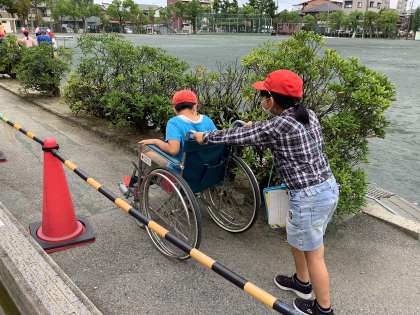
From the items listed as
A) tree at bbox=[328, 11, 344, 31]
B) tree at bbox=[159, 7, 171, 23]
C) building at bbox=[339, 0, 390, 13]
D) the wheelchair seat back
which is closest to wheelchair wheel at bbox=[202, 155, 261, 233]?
the wheelchair seat back

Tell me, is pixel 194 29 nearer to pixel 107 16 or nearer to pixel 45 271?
pixel 107 16

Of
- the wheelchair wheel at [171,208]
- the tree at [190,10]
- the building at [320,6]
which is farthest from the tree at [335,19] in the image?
the wheelchair wheel at [171,208]

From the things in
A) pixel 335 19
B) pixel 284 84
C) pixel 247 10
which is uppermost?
pixel 247 10

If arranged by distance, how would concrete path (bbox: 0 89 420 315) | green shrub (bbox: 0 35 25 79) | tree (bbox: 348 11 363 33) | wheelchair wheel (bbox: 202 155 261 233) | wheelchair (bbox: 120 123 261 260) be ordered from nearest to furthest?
1. concrete path (bbox: 0 89 420 315)
2. wheelchair (bbox: 120 123 261 260)
3. wheelchair wheel (bbox: 202 155 261 233)
4. green shrub (bbox: 0 35 25 79)
5. tree (bbox: 348 11 363 33)

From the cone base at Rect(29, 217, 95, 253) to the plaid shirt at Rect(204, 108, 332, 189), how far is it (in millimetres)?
1749

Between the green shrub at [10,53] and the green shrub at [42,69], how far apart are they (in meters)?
2.83

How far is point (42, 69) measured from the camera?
9.11 meters

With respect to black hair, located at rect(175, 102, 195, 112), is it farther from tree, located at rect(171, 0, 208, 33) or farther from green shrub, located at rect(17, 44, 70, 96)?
tree, located at rect(171, 0, 208, 33)

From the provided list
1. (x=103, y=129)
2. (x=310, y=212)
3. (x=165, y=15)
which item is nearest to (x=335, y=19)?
(x=165, y=15)

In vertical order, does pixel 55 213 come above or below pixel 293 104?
below

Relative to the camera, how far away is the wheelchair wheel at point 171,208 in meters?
2.83

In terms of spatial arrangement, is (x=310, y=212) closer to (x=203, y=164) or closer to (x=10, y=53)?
(x=203, y=164)

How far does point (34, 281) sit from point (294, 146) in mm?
1852

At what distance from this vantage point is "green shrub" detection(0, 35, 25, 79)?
11.8 meters
